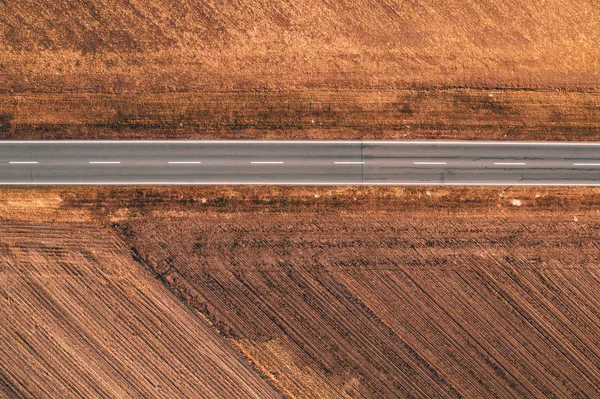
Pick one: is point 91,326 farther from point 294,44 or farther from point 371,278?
point 294,44

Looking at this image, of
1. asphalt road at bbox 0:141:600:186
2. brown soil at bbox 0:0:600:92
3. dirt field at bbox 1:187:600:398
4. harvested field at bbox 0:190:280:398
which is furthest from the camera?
brown soil at bbox 0:0:600:92

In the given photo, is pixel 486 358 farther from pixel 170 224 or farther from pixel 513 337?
pixel 170 224

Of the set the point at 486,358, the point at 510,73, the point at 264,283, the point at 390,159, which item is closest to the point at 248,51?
the point at 390,159

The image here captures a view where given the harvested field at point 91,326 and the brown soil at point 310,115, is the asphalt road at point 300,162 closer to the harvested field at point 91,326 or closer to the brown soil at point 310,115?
the brown soil at point 310,115

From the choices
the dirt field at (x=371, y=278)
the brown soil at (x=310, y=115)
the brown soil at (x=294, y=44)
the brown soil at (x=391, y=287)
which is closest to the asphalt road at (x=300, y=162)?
the brown soil at (x=310, y=115)

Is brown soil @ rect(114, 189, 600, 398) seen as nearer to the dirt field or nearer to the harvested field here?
the dirt field

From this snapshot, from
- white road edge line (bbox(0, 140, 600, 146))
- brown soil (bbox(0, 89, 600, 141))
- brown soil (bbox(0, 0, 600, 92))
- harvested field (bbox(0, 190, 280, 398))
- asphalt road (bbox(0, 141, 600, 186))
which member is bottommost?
harvested field (bbox(0, 190, 280, 398))

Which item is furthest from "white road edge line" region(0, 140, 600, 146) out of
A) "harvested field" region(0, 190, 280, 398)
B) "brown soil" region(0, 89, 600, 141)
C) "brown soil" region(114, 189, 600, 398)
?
"harvested field" region(0, 190, 280, 398)

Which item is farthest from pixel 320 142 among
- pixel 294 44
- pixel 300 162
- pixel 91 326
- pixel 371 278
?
pixel 91 326
